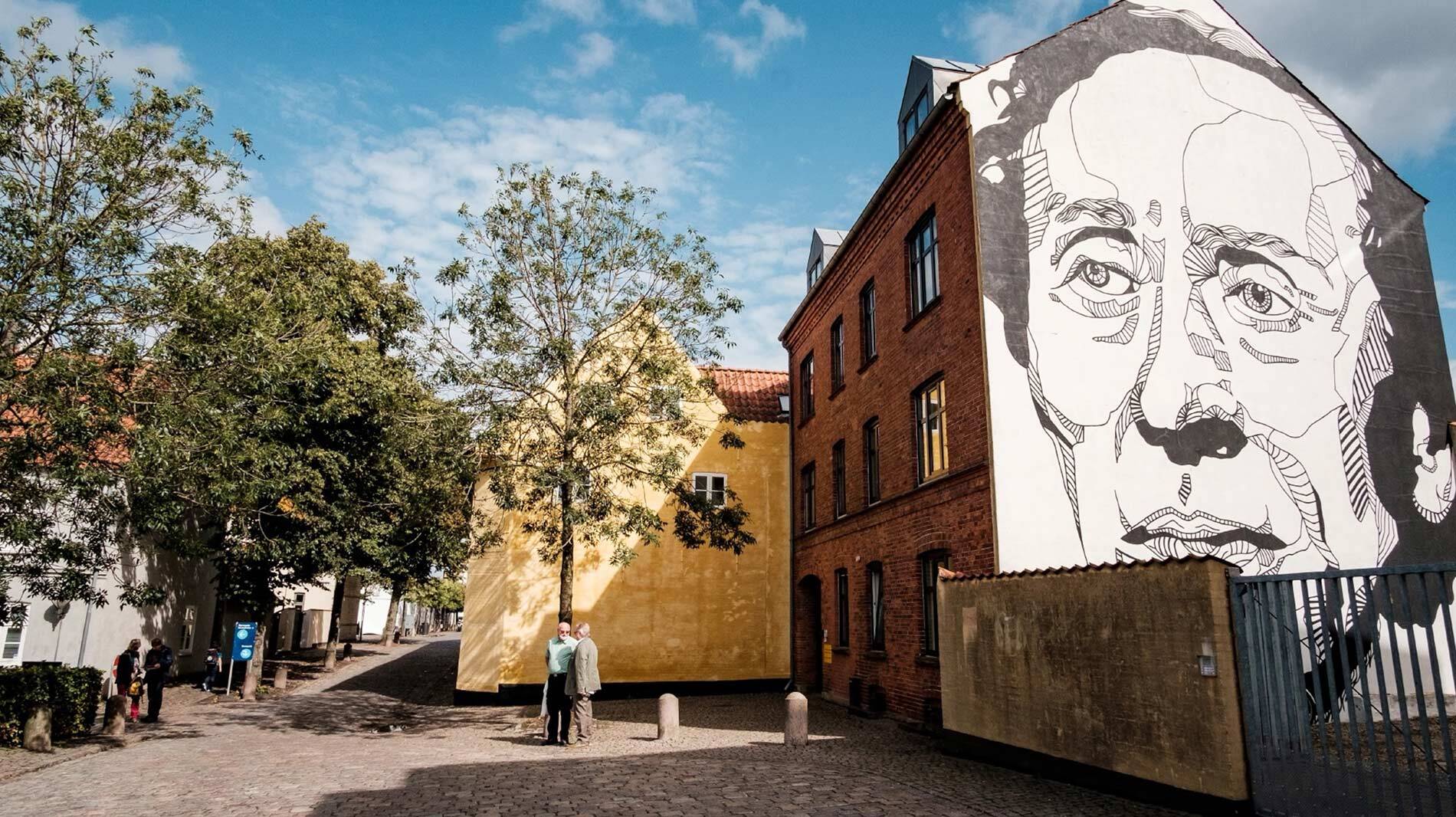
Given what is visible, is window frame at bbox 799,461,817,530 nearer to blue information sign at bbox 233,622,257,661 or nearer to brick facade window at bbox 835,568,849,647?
brick facade window at bbox 835,568,849,647

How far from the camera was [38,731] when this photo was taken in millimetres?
12289

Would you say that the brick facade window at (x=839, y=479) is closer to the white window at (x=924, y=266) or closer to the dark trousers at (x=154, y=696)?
the white window at (x=924, y=266)

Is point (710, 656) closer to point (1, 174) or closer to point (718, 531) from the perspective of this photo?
point (718, 531)

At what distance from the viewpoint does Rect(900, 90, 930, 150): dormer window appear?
52.8 feet

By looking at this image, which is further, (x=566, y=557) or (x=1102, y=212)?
(x=566, y=557)

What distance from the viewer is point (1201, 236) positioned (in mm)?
13586

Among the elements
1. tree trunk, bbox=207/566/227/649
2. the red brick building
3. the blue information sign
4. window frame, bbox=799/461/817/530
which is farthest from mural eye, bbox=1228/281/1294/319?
tree trunk, bbox=207/566/227/649

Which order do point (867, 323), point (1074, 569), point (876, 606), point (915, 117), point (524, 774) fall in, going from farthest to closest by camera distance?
point (867, 323) < point (915, 117) < point (876, 606) < point (524, 774) < point (1074, 569)

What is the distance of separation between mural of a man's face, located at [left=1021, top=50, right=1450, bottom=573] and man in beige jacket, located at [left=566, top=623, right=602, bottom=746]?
24.6 ft

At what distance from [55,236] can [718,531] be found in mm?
11396

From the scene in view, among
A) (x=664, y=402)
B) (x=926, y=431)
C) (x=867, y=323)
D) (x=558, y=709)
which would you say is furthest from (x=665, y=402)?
(x=558, y=709)

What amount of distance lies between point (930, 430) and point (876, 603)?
4.05 m

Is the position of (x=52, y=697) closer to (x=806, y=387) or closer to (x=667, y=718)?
(x=667, y=718)

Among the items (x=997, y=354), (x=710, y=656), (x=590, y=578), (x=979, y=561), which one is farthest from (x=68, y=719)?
(x=997, y=354)
